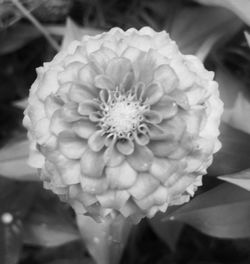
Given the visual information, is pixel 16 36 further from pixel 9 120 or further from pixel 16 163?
pixel 16 163

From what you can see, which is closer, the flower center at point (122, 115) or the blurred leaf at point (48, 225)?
the flower center at point (122, 115)

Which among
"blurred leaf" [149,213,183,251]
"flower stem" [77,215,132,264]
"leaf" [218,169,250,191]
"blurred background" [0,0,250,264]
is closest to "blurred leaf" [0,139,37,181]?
"blurred background" [0,0,250,264]

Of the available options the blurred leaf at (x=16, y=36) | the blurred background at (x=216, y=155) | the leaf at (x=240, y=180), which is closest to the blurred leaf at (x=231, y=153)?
the blurred background at (x=216, y=155)

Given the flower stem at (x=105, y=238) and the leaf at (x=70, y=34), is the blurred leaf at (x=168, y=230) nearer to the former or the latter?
the flower stem at (x=105, y=238)

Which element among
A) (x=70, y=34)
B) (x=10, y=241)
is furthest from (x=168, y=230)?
(x=70, y=34)

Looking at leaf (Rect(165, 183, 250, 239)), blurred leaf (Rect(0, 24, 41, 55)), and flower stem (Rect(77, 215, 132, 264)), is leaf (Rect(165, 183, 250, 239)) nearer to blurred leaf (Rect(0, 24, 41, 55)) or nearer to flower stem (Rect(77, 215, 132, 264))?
flower stem (Rect(77, 215, 132, 264))

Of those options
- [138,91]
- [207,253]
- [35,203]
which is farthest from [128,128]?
[207,253]
